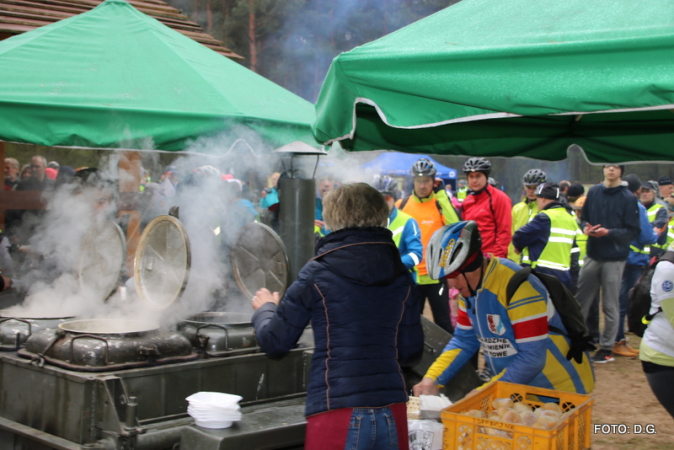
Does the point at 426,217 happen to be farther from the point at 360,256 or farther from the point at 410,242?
the point at 360,256

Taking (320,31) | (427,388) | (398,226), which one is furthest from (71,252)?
(320,31)

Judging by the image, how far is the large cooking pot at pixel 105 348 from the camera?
337 centimetres

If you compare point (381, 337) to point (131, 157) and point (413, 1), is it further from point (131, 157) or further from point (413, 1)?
point (413, 1)

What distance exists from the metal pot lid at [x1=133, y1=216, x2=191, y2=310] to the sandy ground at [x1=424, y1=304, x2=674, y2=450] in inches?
113

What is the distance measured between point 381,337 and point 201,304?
2078 mm

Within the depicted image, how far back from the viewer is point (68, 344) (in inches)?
136

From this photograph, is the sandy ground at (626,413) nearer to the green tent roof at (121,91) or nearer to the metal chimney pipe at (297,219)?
the metal chimney pipe at (297,219)

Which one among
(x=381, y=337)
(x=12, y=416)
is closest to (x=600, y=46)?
(x=381, y=337)

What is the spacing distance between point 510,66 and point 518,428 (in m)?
1.19

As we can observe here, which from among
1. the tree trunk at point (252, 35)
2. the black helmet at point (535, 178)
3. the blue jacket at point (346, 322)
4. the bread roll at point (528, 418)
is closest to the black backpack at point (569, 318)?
the bread roll at point (528, 418)

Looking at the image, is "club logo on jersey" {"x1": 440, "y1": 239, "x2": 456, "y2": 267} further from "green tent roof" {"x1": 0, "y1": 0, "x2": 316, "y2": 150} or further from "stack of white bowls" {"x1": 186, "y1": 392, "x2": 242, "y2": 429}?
"green tent roof" {"x1": 0, "y1": 0, "x2": 316, "y2": 150}

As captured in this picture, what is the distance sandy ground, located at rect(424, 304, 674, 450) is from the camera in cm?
506

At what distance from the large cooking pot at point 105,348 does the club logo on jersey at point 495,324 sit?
1672mm

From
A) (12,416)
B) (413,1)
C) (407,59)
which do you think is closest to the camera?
(407,59)
